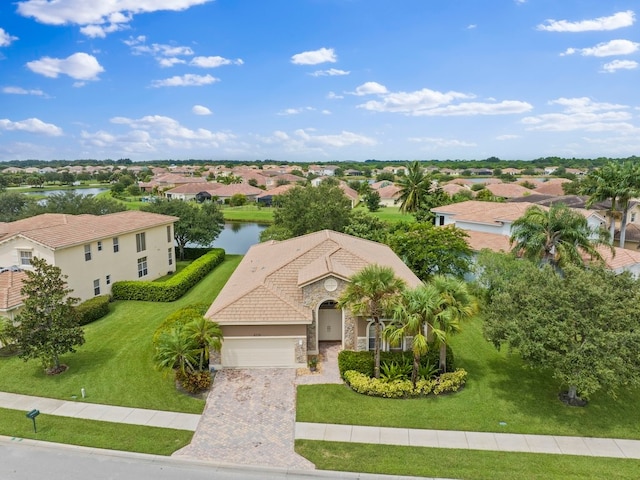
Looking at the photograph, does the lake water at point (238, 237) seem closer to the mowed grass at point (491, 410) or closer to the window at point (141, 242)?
the window at point (141, 242)

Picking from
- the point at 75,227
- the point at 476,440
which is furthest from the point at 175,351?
the point at 75,227

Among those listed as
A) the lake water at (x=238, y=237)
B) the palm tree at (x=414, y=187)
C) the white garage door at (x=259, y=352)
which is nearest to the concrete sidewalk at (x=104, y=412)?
the white garage door at (x=259, y=352)

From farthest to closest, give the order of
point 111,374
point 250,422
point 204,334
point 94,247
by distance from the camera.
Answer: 1. point 94,247
2. point 111,374
3. point 204,334
4. point 250,422

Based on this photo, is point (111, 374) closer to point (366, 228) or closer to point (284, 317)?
point (284, 317)

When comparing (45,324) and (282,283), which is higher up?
(282,283)

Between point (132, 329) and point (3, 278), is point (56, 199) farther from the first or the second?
point (132, 329)

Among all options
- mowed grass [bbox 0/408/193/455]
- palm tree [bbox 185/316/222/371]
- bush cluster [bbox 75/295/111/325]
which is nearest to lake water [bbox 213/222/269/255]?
bush cluster [bbox 75/295/111/325]

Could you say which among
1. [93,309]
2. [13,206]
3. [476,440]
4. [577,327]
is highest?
[13,206]
